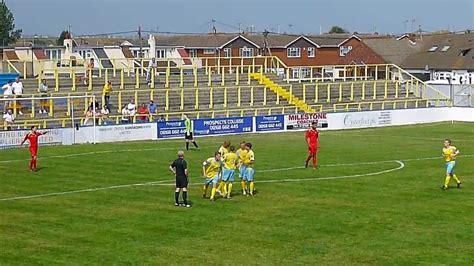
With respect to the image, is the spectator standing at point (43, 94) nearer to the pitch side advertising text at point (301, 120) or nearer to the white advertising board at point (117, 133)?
the white advertising board at point (117, 133)

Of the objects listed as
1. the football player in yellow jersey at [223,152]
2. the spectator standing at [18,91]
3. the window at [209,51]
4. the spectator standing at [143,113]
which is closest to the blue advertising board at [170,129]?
the spectator standing at [143,113]

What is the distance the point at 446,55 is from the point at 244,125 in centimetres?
6247

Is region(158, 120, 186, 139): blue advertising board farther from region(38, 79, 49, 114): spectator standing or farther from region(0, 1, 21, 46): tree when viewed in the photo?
region(0, 1, 21, 46): tree

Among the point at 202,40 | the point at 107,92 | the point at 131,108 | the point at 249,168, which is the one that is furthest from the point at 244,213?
the point at 202,40

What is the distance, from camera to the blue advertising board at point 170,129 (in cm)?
5647

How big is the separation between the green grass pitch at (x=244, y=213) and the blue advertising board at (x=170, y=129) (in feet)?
34.6

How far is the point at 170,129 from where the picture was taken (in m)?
56.9

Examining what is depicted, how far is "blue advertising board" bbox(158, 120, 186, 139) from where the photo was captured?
5647 cm

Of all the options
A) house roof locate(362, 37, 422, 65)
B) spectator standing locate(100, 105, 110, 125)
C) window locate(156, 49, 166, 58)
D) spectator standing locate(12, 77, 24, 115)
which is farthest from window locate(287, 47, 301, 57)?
spectator standing locate(12, 77, 24, 115)

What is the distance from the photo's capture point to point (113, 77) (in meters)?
69.4

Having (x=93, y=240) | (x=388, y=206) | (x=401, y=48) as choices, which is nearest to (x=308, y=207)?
(x=388, y=206)

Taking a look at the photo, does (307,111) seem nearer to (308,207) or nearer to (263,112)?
(263,112)

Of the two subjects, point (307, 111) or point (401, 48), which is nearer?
point (307, 111)

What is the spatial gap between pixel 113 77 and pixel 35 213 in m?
41.7
